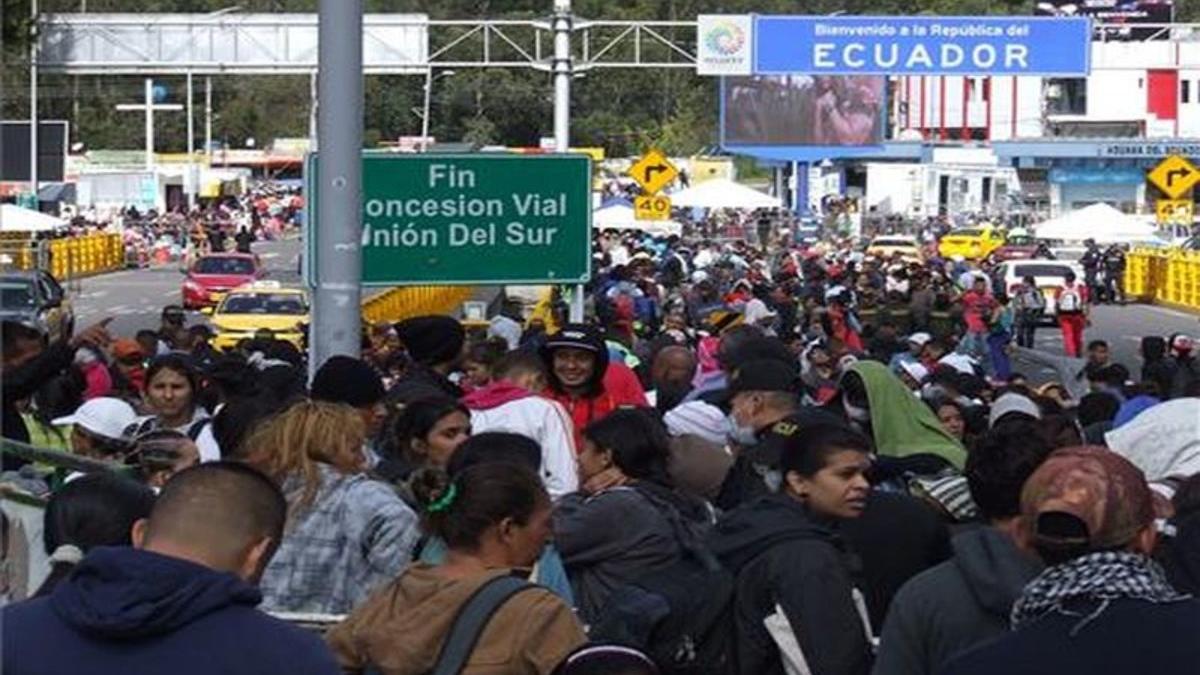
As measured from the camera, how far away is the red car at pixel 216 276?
53156 mm

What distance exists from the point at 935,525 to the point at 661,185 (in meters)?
34.4

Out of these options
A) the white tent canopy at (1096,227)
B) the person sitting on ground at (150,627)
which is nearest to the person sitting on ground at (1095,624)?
the person sitting on ground at (150,627)

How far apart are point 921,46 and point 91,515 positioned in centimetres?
3951

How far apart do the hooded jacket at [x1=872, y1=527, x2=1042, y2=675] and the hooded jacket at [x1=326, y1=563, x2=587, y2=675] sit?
79 cm

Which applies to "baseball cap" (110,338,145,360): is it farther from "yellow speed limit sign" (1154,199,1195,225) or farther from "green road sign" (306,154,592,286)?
"yellow speed limit sign" (1154,199,1195,225)

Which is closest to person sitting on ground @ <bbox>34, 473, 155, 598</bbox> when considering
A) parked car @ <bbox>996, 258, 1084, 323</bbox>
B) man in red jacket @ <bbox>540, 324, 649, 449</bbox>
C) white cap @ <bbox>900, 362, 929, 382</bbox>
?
man in red jacket @ <bbox>540, 324, 649, 449</bbox>

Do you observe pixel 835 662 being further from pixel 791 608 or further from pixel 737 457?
pixel 737 457

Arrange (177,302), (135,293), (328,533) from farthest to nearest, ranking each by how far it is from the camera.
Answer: (135,293)
(177,302)
(328,533)

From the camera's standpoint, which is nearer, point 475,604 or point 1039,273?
point 475,604

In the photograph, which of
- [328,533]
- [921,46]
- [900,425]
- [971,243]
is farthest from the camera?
[971,243]

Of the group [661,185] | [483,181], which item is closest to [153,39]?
[661,185]

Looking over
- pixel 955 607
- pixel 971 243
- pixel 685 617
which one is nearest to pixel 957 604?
pixel 955 607

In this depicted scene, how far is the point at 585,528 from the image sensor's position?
7.55 m

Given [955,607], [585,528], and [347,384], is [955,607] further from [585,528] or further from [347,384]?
[347,384]
